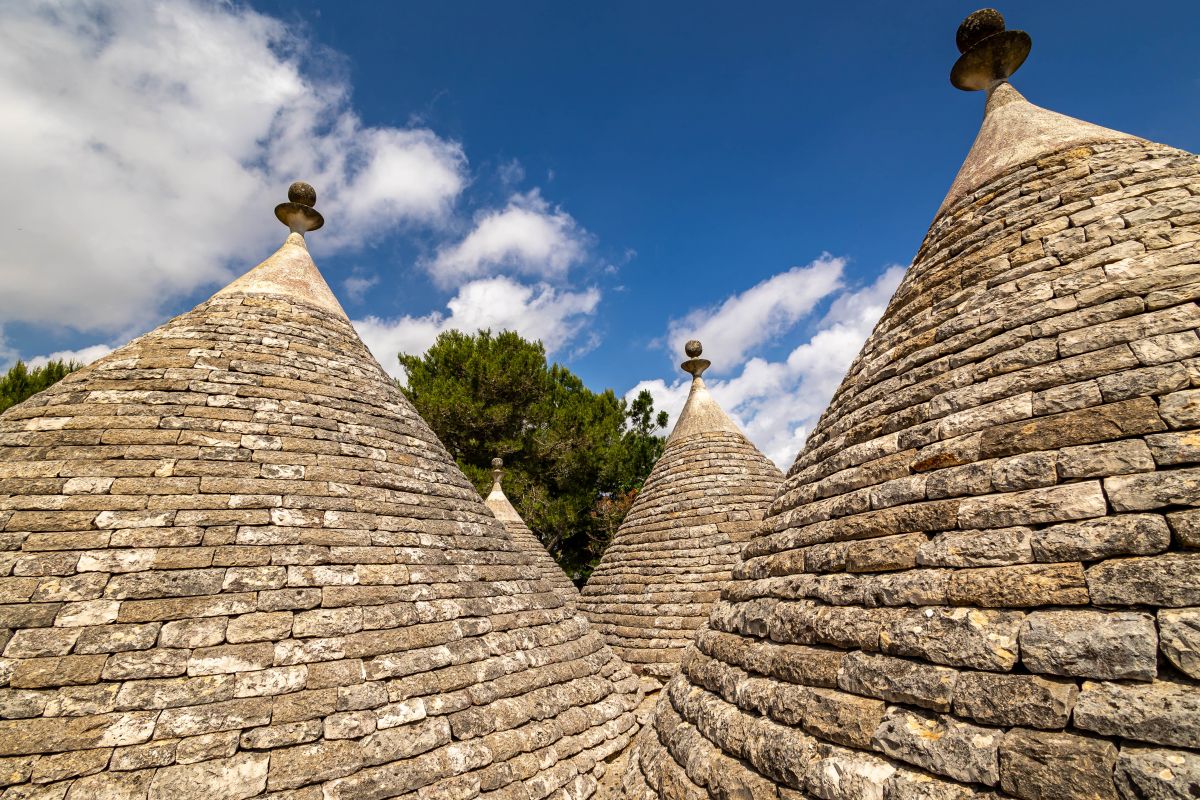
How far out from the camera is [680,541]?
25.1 feet

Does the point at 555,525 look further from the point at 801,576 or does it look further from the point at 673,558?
the point at 801,576

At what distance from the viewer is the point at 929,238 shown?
3.59 metres

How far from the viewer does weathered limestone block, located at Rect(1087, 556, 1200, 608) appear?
145cm

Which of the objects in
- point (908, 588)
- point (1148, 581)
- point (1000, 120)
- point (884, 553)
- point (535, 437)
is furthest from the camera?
point (535, 437)

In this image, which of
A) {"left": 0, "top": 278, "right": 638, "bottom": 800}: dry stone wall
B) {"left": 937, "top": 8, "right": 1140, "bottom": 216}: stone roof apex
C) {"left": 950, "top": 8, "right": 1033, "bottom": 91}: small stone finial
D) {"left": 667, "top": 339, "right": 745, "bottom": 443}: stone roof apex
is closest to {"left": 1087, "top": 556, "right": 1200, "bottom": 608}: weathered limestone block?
{"left": 937, "top": 8, "right": 1140, "bottom": 216}: stone roof apex

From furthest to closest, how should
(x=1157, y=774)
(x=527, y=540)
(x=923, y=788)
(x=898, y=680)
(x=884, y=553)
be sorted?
(x=527, y=540)
(x=884, y=553)
(x=898, y=680)
(x=923, y=788)
(x=1157, y=774)

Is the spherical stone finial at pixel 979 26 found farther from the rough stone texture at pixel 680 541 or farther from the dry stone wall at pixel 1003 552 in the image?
the rough stone texture at pixel 680 541

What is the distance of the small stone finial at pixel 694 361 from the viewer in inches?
376

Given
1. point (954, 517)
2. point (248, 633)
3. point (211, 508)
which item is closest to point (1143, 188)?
point (954, 517)

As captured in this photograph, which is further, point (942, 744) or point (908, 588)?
point (908, 588)

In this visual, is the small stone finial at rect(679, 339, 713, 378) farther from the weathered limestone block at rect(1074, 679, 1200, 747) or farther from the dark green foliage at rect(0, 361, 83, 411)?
the dark green foliage at rect(0, 361, 83, 411)

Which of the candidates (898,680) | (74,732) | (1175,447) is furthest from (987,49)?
(74,732)

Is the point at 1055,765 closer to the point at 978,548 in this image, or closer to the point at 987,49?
the point at 978,548

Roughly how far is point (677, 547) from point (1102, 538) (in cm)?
621
